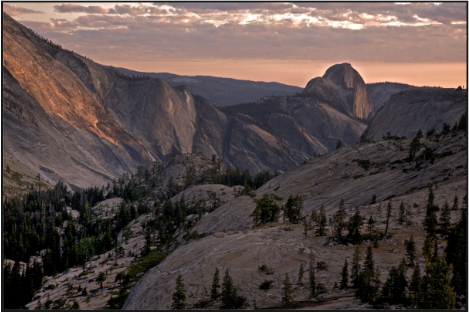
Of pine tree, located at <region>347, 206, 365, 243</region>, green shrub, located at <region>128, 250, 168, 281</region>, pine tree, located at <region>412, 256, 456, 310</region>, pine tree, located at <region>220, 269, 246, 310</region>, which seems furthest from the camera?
green shrub, located at <region>128, 250, 168, 281</region>

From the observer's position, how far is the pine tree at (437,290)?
36531mm

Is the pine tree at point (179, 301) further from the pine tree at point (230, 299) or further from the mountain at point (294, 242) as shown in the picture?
the pine tree at point (230, 299)

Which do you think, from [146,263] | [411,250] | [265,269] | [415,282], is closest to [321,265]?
[265,269]

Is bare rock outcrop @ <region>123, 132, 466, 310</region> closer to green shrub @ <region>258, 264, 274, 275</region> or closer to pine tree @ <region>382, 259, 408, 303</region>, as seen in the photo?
green shrub @ <region>258, 264, 274, 275</region>

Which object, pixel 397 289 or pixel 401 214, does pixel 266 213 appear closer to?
pixel 401 214

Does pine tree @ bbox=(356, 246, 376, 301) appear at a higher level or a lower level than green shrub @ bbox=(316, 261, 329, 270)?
higher

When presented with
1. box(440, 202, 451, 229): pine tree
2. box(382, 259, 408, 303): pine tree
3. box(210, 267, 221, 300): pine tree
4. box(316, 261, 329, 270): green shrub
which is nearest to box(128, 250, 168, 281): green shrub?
box(210, 267, 221, 300): pine tree

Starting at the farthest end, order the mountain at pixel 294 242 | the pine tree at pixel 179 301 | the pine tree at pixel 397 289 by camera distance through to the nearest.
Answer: the mountain at pixel 294 242 → the pine tree at pixel 179 301 → the pine tree at pixel 397 289

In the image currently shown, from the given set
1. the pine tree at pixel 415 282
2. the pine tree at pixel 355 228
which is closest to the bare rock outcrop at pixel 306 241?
the pine tree at pixel 355 228

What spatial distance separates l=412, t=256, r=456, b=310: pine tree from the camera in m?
36.5

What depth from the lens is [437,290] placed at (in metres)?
36.5

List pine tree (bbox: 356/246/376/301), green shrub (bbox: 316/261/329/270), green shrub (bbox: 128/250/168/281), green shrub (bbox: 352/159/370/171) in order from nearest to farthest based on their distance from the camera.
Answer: pine tree (bbox: 356/246/376/301) → green shrub (bbox: 316/261/329/270) → green shrub (bbox: 128/250/168/281) → green shrub (bbox: 352/159/370/171)

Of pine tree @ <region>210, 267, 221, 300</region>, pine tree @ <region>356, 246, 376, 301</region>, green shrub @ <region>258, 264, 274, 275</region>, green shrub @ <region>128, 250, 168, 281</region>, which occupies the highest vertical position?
pine tree @ <region>356, 246, 376, 301</region>

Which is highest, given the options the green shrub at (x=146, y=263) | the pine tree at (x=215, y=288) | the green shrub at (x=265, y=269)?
the green shrub at (x=265, y=269)
